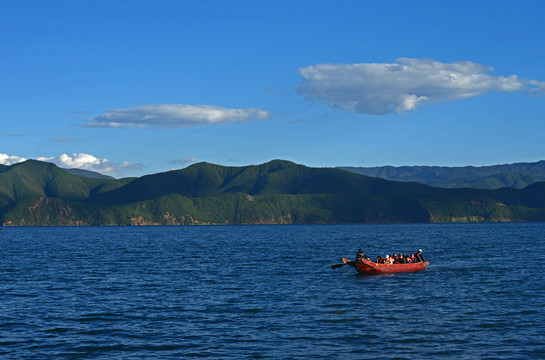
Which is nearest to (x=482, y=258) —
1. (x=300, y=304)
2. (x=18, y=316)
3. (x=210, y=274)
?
(x=210, y=274)

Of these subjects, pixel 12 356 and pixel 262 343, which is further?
pixel 262 343

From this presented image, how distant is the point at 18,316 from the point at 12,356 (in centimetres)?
1343

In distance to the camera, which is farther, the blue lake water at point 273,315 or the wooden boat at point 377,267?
the wooden boat at point 377,267

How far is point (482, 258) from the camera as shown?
343 ft

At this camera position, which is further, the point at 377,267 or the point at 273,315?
the point at 377,267

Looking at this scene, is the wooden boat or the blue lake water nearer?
the blue lake water

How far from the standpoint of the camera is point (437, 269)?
84.4m

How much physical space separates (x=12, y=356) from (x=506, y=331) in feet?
105

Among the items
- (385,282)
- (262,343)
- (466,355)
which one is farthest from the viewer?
(385,282)

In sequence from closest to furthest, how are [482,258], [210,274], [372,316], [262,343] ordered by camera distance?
[262,343] < [372,316] < [210,274] < [482,258]

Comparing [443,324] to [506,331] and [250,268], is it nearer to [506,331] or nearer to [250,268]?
[506,331]

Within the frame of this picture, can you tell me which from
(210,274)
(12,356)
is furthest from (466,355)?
(210,274)

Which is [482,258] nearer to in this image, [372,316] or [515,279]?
[515,279]

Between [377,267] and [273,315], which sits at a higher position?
[377,267]
